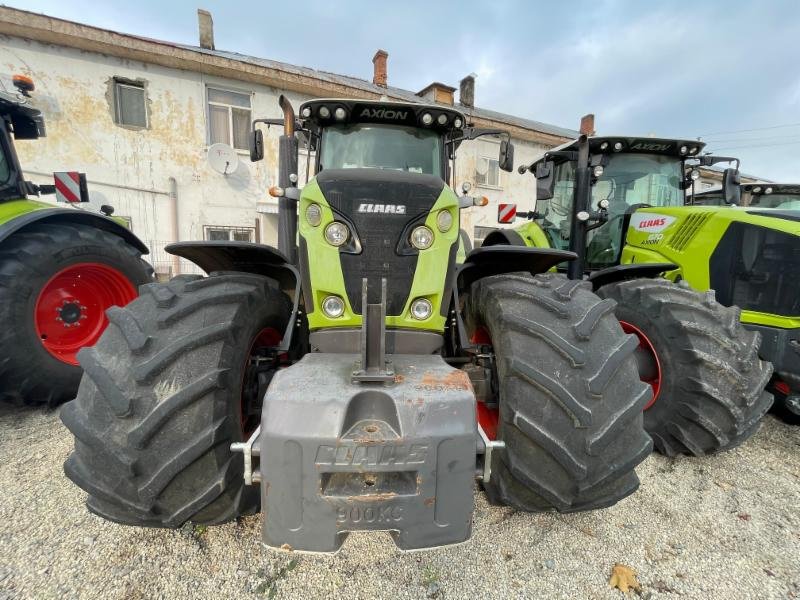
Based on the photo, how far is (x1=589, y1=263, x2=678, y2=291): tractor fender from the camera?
3327 millimetres

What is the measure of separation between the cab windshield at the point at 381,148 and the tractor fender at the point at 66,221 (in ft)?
8.53

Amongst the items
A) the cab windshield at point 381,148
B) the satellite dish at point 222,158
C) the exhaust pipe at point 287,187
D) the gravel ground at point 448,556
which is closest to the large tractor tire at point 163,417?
the gravel ground at point 448,556

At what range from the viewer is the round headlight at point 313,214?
1.99 meters

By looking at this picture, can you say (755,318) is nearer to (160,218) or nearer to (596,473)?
(596,473)

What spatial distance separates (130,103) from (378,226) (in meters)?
10.3

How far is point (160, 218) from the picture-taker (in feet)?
31.3

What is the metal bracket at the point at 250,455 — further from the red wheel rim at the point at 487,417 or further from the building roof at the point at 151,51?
the building roof at the point at 151,51

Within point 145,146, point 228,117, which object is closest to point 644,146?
point 228,117

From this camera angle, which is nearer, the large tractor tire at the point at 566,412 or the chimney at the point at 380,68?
the large tractor tire at the point at 566,412

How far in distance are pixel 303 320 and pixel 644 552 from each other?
2201mm

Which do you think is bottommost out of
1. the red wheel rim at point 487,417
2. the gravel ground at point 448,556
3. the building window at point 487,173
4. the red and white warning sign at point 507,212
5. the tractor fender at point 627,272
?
the gravel ground at point 448,556

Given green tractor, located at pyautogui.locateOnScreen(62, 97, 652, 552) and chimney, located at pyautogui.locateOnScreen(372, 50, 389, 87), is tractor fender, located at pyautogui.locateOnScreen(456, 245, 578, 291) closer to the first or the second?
green tractor, located at pyautogui.locateOnScreen(62, 97, 652, 552)

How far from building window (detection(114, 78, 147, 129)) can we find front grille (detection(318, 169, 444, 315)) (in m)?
9.93

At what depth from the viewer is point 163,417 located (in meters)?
1.50
